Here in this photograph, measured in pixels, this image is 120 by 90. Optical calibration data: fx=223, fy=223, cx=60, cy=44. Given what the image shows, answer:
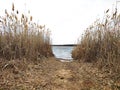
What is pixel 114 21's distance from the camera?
371cm

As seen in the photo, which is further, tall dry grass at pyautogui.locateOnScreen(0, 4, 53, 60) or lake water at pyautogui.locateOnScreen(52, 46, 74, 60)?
lake water at pyautogui.locateOnScreen(52, 46, 74, 60)

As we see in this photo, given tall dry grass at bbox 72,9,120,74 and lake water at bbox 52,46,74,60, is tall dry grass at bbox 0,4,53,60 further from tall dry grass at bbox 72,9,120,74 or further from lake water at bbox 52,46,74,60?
lake water at bbox 52,46,74,60

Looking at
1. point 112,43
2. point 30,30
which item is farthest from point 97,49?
point 30,30

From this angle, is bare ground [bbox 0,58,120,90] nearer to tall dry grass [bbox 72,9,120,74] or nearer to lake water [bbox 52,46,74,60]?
tall dry grass [bbox 72,9,120,74]

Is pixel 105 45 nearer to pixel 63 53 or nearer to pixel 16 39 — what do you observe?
pixel 16 39

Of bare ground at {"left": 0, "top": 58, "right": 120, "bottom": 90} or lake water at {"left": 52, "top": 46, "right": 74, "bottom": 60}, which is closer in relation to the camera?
bare ground at {"left": 0, "top": 58, "right": 120, "bottom": 90}

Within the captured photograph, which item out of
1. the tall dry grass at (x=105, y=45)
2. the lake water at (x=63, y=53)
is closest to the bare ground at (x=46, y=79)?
the tall dry grass at (x=105, y=45)

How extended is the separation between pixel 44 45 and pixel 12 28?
2179mm

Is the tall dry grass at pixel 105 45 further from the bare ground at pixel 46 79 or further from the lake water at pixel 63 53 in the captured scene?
the lake water at pixel 63 53

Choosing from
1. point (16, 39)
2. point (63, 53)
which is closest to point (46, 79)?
point (16, 39)

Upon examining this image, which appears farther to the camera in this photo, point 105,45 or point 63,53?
point 63,53

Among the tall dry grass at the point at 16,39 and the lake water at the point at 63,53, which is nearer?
the tall dry grass at the point at 16,39

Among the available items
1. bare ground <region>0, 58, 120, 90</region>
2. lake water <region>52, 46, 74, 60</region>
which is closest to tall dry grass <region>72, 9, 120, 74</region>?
bare ground <region>0, 58, 120, 90</region>

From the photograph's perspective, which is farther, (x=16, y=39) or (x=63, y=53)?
(x=63, y=53)
